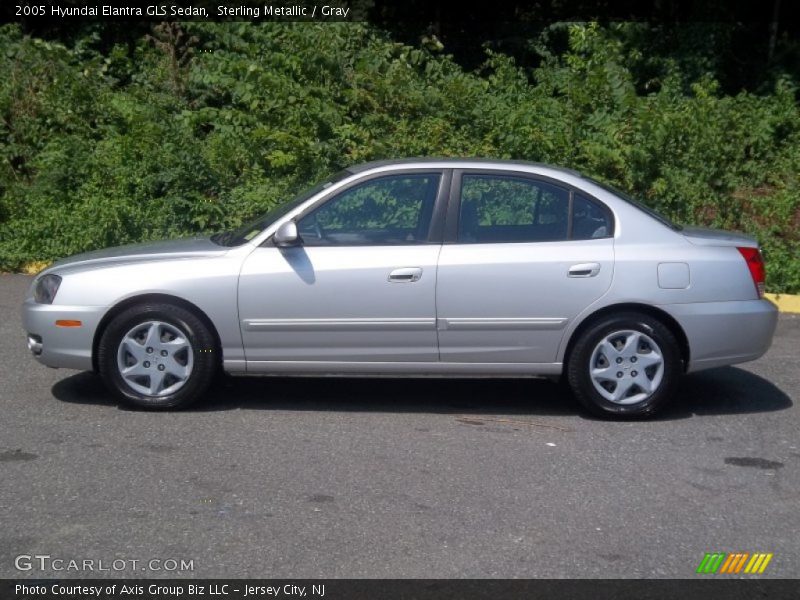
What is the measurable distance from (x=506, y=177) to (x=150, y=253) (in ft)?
7.61

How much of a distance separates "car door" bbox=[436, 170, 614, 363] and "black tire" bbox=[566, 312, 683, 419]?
0.58ft

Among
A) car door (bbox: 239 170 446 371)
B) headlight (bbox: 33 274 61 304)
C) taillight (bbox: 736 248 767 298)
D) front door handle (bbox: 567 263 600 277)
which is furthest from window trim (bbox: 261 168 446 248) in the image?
taillight (bbox: 736 248 767 298)

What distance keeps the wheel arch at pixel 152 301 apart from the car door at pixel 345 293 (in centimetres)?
21

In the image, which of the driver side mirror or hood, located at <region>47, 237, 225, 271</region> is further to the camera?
hood, located at <region>47, 237, 225, 271</region>

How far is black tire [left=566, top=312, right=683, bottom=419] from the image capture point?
6859 mm

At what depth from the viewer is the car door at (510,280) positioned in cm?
679

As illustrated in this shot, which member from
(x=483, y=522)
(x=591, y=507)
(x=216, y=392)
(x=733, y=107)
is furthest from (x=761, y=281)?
(x=733, y=107)

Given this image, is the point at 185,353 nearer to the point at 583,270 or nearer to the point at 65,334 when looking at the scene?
the point at 65,334

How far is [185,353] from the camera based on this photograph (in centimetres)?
688

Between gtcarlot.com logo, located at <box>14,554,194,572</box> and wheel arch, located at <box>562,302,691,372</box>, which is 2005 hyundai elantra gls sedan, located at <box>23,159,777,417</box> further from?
gtcarlot.com logo, located at <box>14,554,194,572</box>

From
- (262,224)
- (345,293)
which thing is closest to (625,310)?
(345,293)

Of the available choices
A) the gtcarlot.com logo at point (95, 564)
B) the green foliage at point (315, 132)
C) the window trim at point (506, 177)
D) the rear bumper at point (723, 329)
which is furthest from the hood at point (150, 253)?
the green foliage at point (315, 132)

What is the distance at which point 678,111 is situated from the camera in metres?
13.2
